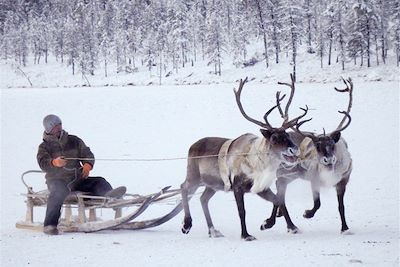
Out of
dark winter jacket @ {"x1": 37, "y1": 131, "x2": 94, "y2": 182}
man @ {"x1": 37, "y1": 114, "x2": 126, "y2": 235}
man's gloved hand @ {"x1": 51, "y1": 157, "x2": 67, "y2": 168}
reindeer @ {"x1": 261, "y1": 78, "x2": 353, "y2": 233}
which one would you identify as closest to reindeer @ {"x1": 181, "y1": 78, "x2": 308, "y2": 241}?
Result: reindeer @ {"x1": 261, "y1": 78, "x2": 353, "y2": 233}

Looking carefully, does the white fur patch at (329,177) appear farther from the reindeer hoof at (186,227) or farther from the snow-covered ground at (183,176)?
the reindeer hoof at (186,227)

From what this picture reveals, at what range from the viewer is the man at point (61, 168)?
757 centimetres

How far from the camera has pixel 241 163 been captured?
7.22m

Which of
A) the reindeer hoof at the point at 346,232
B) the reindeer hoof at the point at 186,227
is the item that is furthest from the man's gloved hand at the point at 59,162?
the reindeer hoof at the point at 346,232

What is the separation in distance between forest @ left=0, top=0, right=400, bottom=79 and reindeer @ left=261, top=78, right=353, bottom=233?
48.4m

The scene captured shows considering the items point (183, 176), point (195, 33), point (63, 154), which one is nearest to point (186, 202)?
point (63, 154)

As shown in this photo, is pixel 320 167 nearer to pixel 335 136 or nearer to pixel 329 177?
pixel 329 177

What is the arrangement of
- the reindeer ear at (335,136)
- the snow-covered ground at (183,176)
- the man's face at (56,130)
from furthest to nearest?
1. the man's face at (56,130)
2. the reindeer ear at (335,136)
3. the snow-covered ground at (183,176)

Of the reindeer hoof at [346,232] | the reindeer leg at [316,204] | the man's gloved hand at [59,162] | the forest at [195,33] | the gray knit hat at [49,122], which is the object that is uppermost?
the forest at [195,33]

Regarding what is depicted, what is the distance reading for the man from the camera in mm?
7574

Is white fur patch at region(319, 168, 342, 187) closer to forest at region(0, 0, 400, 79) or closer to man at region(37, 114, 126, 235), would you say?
man at region(37, 114, 126, 235)

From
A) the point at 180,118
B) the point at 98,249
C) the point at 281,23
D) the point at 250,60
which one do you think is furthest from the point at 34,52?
the point at 98,249

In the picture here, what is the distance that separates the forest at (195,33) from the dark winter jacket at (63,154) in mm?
48604

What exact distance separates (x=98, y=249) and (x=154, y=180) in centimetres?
791
